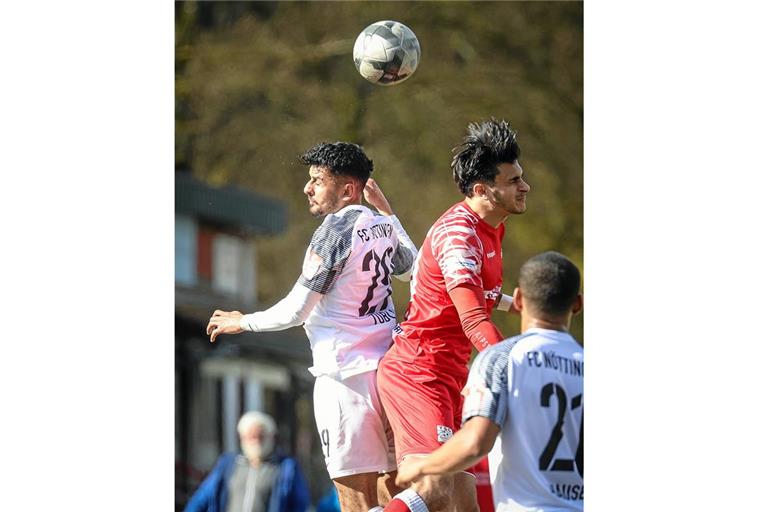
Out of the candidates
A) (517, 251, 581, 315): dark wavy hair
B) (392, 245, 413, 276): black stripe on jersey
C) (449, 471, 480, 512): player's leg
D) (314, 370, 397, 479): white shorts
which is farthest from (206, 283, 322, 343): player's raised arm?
(517, 251, 581, 315): dark wavy hair

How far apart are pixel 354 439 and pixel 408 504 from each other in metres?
0.51

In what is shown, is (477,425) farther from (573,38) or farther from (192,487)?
(573,38)

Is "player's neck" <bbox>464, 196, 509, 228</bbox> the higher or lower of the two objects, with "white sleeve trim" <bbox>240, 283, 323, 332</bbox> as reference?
higher

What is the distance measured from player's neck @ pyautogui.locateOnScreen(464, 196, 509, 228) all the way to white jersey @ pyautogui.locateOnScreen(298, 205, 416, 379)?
58 centimetres

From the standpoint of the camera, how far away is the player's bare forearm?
5.08 meters

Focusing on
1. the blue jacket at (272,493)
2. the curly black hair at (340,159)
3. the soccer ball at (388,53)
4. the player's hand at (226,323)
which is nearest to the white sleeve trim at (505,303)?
the curly black hair at (340,159)

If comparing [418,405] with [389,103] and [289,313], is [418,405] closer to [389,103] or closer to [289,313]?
[289,313]

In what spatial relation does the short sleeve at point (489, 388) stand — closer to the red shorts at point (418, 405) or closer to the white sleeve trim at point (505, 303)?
the red shorts at point (418, 405)

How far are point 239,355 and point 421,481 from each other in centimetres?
1626

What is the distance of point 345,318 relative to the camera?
22.7 ft

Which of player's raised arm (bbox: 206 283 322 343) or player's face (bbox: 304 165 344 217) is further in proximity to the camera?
player's face (bbox: 304 165 344 217)

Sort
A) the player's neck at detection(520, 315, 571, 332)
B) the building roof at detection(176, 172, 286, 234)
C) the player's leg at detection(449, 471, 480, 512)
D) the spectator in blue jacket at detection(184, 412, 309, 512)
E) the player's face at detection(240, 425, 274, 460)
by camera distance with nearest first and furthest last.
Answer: the player's neck at detection(520, 315, 571, 332) < the player's leg at detection(449, 471, 480, 512) < the spectator in blue jacket at detection(184, 412, 309, 512) < the player's face at detection(240, 425, 274, 460) < the building roof at detection(176, 172, 286, 234)

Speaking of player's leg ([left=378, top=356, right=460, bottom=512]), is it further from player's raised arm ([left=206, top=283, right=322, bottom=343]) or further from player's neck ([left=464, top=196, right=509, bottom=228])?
player's neck ([left=464, top=196, right=509, bottom=228])
